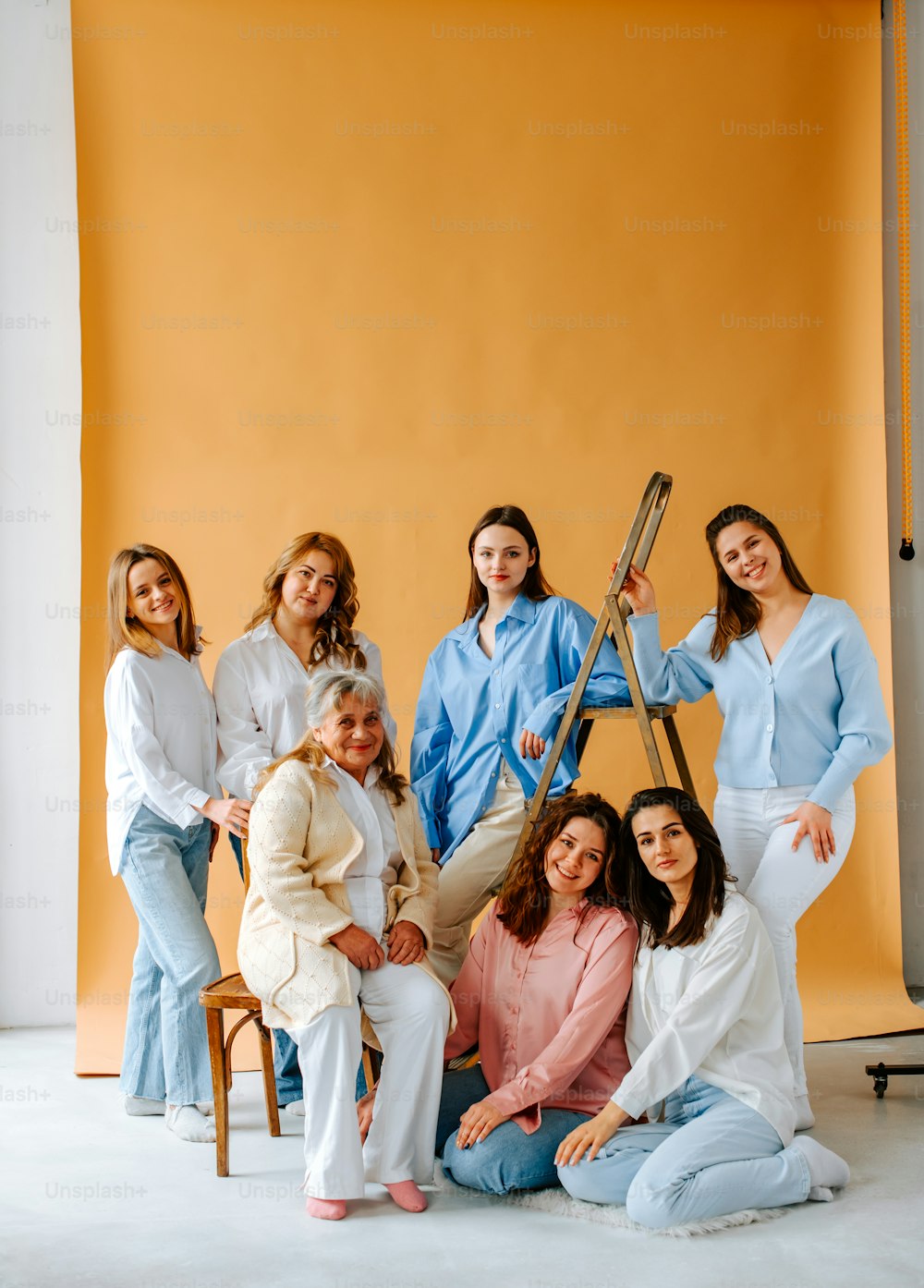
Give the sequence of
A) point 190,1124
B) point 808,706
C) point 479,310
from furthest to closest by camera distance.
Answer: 1. point 479,310
2. point 190,1124
3. point 808,706

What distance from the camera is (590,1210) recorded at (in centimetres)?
298

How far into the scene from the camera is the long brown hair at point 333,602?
3.82 m

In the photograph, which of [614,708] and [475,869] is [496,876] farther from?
[614,708]

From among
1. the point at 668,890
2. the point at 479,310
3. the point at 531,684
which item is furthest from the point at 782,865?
the point at 479,310

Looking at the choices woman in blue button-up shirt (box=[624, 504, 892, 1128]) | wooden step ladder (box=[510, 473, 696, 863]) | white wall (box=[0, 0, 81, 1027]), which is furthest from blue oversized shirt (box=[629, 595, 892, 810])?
white wall (box=[0, 0, 81, 1027])

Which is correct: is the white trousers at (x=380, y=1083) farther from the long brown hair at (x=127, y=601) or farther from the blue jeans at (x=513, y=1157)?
the long brown hair at (x=127, y=601)

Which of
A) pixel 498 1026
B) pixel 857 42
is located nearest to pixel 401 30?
pixel 857 42

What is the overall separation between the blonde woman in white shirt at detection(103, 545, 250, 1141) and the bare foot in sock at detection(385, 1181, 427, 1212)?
81 cm

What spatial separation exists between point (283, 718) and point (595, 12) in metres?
3.09

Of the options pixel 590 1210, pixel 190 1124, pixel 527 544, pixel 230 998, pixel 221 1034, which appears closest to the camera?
pixel 590 1210

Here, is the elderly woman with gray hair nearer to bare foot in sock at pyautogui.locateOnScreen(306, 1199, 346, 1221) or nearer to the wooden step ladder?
bare foot in sock at pyautogui.locateOnScreen(306, 1199, 346, 1221)

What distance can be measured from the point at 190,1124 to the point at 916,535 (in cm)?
357

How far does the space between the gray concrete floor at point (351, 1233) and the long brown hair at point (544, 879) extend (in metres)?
0.71

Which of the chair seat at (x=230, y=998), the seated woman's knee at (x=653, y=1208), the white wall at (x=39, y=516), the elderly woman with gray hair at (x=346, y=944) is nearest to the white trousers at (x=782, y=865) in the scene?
the seated woman's knee at (x=653, y=1208)
